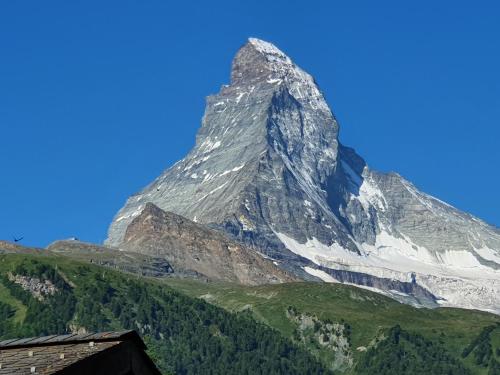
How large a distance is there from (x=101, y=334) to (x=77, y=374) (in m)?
1.55

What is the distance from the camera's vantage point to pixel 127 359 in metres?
18.9

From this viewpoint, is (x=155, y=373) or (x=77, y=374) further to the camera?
(x=155, y=373)

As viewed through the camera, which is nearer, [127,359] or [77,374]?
[77,374]

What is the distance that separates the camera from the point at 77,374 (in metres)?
17.4

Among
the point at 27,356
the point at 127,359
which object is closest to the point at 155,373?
the point at 127,359

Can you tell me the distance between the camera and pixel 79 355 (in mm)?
18031

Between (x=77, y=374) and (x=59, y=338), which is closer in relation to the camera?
(x=77, y=374)

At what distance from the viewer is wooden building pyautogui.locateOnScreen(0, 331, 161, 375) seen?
17422 mm

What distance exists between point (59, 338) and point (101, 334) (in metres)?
0.67

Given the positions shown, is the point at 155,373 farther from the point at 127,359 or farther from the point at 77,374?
the point at 77,374

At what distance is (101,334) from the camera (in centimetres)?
1889

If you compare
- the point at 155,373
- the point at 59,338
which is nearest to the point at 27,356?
the point at 59,338

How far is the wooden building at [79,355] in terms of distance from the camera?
17.4 metres

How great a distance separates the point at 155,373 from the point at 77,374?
7.68 ft
